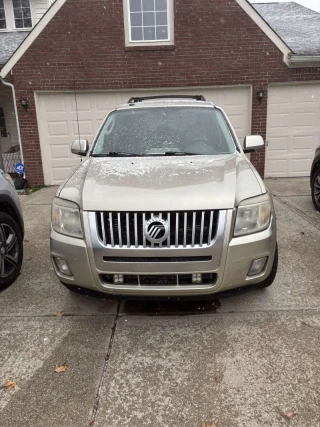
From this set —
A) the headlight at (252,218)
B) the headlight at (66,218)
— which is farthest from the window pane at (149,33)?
the headlight at (252,218)

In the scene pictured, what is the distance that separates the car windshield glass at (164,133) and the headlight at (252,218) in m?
1.09

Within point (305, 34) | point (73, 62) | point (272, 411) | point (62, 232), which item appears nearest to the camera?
point (272, 411)

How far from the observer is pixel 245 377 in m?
2.31

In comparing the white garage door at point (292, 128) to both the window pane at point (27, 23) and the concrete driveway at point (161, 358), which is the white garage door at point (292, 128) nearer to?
the concrete driveway at point (161, 358)

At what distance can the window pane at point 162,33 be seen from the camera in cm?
856

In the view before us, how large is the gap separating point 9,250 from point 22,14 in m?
12.1

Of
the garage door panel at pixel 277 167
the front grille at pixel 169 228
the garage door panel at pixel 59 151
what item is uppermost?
the front grille at pixel 169 228

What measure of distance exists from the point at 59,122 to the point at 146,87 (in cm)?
234

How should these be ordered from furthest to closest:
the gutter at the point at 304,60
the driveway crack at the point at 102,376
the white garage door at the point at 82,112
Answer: the white garage door at the point at 82,112 < the gutter at the point at 304,60 < the driveway crack at the point at 102,376

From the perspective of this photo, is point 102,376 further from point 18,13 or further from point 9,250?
point 18,13

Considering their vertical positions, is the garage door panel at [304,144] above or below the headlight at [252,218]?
below

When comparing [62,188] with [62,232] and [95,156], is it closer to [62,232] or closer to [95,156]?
[62,232]

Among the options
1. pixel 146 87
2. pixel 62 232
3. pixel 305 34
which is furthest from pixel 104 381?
pixel 305 34

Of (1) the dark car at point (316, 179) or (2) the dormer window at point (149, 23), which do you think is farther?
(2) the dormer window at point (149, 23)
